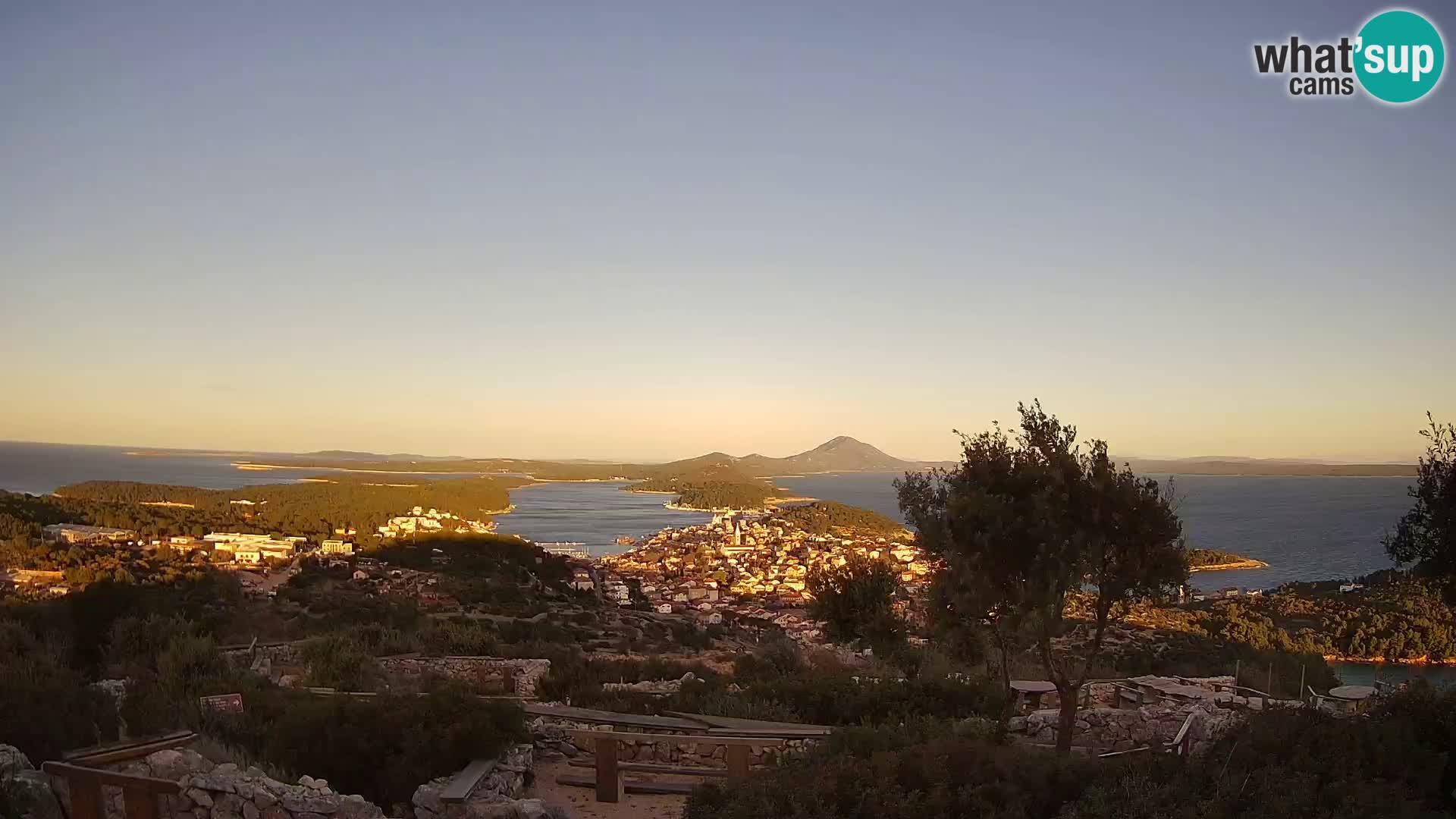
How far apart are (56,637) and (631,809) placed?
10889mm

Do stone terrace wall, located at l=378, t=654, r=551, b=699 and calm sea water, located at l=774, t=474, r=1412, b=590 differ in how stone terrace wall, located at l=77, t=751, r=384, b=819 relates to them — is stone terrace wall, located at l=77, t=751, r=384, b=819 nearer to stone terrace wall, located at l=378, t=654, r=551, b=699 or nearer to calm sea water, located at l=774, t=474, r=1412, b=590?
stone terrace wall, located at l=378, t=654, r=551, b=699

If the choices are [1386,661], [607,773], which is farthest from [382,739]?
[1386,661]

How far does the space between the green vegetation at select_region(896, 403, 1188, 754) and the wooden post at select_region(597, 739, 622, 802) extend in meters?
3.30

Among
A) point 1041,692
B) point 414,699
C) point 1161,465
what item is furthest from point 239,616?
point 1161,465

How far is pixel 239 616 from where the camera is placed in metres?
17.6

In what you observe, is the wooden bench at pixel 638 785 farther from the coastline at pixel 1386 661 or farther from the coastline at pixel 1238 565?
the coastline at pixel 1238 565

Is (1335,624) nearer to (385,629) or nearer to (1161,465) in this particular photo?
(385,629)

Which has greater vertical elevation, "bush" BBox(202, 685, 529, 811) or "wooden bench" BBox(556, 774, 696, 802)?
"bush" BBox(202, 685, 529, 811)

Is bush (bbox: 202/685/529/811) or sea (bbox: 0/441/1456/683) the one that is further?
sea (bbox: 0/441/1456/683)

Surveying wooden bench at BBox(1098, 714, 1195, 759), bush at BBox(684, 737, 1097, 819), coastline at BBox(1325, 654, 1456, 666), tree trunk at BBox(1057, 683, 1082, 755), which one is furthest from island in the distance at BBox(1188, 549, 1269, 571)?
bush at BBox(684, 737, 1097, 819)

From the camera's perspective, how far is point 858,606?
57.5 ft

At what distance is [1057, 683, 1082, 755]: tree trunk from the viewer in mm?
7797

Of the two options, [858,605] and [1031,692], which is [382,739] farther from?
[858,605]

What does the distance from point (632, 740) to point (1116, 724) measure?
17.8ft
